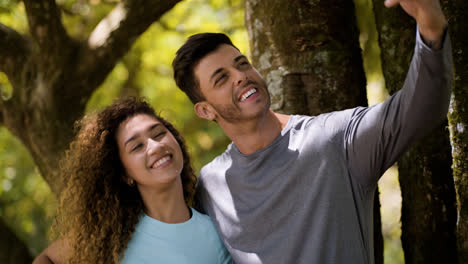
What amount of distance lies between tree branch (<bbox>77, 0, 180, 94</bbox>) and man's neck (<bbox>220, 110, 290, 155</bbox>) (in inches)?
57.7

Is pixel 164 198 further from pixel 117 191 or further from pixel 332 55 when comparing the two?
pixel 332 55

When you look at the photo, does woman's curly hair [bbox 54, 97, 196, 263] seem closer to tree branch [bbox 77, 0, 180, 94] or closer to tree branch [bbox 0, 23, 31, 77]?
tree branch [bbox 77, 0, 180, 94]

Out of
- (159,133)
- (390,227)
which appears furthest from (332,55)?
(390,227)

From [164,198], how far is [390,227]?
212 inches

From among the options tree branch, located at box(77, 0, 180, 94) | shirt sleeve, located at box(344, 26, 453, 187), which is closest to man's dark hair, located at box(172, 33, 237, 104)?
tree branch, located at box(77, 0, 180, 94)

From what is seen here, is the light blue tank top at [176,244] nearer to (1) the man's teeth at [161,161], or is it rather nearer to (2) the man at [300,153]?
(2) the man at [300,153]

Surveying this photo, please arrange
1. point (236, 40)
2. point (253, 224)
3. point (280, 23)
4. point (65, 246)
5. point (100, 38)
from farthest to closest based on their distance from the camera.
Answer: point (236, 40) < point (100, 38) < point (280, 23) < point (65, 246) < point (253, 224)

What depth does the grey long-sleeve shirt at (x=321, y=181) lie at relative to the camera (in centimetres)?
206

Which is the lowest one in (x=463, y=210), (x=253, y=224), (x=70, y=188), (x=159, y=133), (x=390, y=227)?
(x=390, y=227)

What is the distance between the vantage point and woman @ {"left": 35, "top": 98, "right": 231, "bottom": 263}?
2.88 metres

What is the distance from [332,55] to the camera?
3176 millimetres

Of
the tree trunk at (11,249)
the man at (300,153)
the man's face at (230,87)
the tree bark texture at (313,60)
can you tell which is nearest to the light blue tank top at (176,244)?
the man at (300,153)

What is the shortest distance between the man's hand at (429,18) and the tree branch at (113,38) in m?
2.39

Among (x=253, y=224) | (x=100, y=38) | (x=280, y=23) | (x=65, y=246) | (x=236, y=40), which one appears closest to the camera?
(x=253, y=224)
